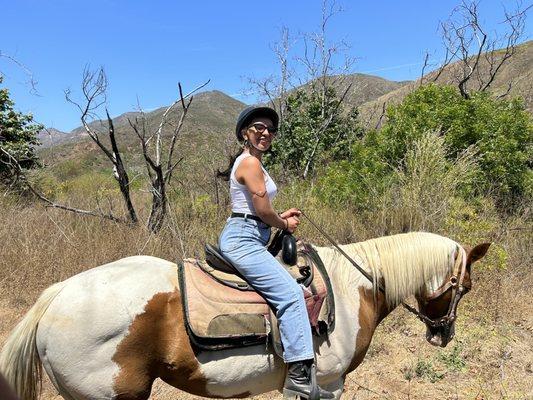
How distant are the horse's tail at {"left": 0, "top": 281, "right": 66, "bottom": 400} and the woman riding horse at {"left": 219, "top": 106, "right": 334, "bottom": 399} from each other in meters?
1.15

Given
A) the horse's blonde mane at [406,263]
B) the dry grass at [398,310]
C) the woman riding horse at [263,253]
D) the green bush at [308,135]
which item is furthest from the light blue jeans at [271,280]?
the green bush at [308,135]

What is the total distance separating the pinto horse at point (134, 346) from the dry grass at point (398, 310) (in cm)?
154

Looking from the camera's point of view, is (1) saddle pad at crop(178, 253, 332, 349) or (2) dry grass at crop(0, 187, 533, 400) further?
(2) dry grass at crop(0, 187, 533, 400)

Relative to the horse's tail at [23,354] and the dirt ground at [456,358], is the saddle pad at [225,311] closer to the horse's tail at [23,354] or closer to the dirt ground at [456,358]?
the horse's tail at [23,354]

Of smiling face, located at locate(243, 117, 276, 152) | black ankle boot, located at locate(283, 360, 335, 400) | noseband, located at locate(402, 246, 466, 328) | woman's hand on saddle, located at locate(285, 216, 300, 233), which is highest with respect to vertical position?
smiling face, located at locate(243, 117, 276, 152)

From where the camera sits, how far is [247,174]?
243cm

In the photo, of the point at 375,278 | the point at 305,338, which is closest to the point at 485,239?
the point at 375,278

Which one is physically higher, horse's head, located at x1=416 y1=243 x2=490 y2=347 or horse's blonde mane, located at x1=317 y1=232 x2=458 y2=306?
horse's blonde mane, located at x1=317 y1=232 x2=458 y2=306

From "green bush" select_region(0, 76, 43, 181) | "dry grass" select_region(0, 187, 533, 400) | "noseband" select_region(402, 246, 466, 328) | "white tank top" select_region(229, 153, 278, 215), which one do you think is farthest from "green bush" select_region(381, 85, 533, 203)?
"green bush" select_region(0, 76, 43, 181)

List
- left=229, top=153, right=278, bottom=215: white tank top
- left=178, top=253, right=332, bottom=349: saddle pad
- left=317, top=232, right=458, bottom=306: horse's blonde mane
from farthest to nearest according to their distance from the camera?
1. left=317, top=232, right=458, bottom=306: horse's blonde mane
2. left=229, top=153, right=278, bottom=215: white tank top
3. left=178, top=253, right=332, bottom=349: saddle pad

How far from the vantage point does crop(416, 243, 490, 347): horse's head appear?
2910 mm

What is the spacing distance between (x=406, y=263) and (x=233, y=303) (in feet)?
4.20

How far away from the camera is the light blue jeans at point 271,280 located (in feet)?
7.82

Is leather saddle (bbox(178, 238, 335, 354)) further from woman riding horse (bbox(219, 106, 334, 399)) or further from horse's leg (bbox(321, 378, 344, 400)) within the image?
horse's leg (bbox(321, 378, 344, 400))
